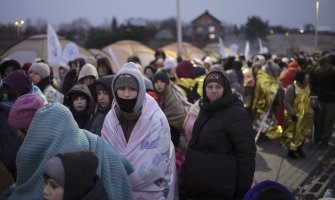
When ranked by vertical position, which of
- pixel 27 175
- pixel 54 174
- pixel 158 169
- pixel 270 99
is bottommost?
pixel 270 99

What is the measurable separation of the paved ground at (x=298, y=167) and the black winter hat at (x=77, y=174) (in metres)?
4.27

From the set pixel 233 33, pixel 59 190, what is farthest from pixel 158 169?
pixel 233 33

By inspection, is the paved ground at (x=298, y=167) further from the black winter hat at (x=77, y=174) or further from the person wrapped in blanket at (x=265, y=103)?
the black winter hat at (x=77, y=174)

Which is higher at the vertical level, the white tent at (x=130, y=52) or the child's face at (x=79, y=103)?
the child's face at (x=79, y=103)

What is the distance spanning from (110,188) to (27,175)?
22.0 inches

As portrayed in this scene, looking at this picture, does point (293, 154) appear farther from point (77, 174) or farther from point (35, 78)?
point (77, 174)

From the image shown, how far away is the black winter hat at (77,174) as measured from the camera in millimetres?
2092

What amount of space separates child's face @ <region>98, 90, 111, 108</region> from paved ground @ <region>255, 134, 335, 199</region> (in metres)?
3.23

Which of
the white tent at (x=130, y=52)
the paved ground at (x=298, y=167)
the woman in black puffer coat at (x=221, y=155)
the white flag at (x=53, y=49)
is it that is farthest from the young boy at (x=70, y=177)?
the white tent at (x=130, y=52)

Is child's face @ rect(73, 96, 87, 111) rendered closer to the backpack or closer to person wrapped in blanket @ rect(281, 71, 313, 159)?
the backpack

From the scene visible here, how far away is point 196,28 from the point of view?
81.8m

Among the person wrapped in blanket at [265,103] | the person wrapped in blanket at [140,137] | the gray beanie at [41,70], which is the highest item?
the gray beanie at [41,70]

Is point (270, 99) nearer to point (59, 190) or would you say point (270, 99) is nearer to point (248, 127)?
point (248, 127)

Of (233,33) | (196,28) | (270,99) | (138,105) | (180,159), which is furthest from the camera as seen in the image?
(196,28)
